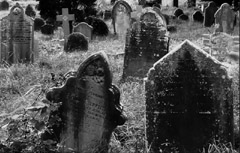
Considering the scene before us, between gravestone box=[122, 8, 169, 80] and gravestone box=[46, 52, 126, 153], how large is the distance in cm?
354

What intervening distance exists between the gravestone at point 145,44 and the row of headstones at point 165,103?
3506 mm

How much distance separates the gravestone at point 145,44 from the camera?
27.3 feet

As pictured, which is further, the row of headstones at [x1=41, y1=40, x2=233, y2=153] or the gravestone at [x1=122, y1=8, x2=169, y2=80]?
the gravestone at [x1=122, y1=8, x2=169, y2=80]

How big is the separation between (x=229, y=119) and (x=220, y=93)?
29cm

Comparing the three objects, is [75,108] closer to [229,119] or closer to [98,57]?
[98,57]

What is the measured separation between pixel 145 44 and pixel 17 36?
3.15 meters

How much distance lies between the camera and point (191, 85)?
4.84m

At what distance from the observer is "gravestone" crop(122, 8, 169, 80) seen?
27.3 ft

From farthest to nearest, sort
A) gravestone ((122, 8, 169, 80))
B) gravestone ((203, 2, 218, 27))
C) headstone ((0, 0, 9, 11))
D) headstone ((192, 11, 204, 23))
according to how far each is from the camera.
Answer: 1. headstone ((0, 0, 9, 11))
2. headstone ((192, 11, 204, 23))
3. gravestone ((203, 2, 218, 27))
4. gravestone ((122, 8, 169, 80))

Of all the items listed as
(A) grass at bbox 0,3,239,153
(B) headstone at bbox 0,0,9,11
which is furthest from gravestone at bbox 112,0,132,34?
(B) headstone at bbox 0,0,9,11

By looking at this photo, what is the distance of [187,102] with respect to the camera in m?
4.86

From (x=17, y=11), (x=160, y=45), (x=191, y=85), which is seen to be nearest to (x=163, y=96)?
(x=191, y=85)

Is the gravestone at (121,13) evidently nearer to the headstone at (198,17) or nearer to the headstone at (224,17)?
the headstone at (224,17)

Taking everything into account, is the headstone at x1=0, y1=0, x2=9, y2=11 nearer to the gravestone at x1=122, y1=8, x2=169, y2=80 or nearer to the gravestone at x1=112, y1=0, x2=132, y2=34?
the gravestone at x1=112, y1=0, x2=132, y2=34
